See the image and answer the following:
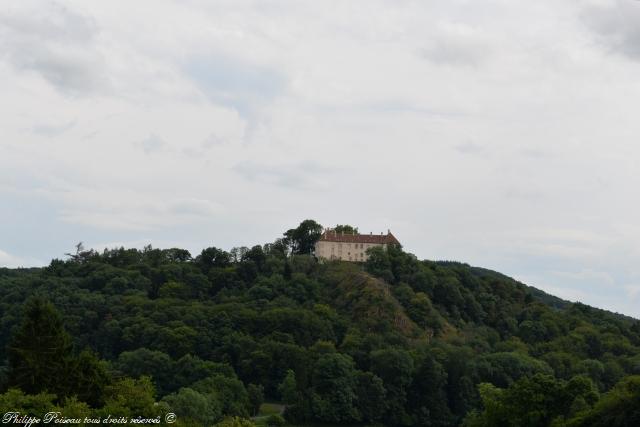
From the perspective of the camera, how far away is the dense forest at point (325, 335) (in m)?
97.4

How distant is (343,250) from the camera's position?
5640 inches

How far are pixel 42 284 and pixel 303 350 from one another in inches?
1838

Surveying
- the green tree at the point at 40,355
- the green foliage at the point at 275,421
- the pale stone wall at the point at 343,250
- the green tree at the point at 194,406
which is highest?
the pale stone wall at the point at 343,250

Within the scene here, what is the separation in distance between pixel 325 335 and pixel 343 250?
980 inches

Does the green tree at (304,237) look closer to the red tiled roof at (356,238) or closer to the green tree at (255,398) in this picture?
the red tiled roof at (356,238)

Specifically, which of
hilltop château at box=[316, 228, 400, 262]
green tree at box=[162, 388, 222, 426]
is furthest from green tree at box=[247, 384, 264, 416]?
hilltop château at box=[316, 228, 400, 262]

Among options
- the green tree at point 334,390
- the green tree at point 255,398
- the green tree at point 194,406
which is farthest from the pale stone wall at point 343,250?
the green tree at point 194,406

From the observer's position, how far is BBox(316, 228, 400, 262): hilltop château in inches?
5620

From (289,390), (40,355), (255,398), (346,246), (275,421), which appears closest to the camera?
(40,355)

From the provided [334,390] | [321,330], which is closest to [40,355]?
[334,390]

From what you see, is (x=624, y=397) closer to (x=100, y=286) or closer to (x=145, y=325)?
(x=145, y=325)

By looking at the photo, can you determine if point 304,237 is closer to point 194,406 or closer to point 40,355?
point 194,406

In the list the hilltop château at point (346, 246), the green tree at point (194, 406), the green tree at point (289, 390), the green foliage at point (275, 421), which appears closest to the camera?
the green tree at point (194, 406)

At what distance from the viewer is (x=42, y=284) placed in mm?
137250
